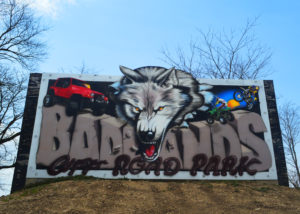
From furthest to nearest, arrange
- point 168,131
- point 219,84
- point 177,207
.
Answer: point 219,84
point 168,131
point 177,207

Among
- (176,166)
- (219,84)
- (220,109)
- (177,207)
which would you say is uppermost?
(219,84)

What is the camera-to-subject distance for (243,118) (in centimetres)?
1238

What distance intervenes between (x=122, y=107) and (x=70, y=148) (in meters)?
3.11

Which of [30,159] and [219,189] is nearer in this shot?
[219,189]

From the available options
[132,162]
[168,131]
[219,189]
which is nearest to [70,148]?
[132,162]

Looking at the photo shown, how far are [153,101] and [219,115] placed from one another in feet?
11.1

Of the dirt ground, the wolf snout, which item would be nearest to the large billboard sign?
the wolf snout

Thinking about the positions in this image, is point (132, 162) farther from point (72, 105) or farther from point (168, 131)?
point (72, 105)

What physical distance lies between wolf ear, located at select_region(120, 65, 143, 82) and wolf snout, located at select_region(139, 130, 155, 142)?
2816 millimetres

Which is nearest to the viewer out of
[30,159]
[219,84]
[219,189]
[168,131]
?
[219,189]

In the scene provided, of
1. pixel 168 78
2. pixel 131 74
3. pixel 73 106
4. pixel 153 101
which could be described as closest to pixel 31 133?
pixel 73 106

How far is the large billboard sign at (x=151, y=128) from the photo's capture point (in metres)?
11.4

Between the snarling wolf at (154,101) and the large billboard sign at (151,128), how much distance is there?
0.05 metres

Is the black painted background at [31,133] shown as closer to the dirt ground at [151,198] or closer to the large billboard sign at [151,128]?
the large billboard sign at [151,128]
